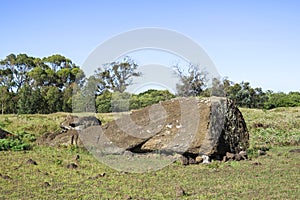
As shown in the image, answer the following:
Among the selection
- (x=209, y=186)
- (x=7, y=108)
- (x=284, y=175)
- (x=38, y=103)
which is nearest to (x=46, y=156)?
(x=209, y=186)

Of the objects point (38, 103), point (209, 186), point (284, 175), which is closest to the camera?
point (209, 186)

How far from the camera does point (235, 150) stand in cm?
1617

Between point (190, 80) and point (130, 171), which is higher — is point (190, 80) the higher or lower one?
the higher one

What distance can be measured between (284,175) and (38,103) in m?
55.3

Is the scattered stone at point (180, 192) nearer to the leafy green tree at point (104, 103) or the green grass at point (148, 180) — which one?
the green grass at point (148, 180)

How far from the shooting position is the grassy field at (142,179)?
9.39 meters

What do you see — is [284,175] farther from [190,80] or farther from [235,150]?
[190,80]

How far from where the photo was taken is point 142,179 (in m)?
11.2


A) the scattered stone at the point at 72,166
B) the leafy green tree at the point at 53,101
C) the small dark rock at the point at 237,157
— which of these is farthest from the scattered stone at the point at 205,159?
the leafy green tree at the point at 53,101

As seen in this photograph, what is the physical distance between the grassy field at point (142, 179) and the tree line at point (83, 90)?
2961cm

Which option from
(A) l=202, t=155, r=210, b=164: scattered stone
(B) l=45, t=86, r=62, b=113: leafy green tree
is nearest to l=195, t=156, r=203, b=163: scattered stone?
(A) l=202, t=155, r=210, b=164: scattered stone

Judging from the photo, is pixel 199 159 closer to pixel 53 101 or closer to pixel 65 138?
pixel 65 138

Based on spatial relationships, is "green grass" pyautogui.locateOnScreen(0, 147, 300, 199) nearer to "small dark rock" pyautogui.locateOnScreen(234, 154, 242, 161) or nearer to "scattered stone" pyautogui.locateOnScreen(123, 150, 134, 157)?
"small dark rock" pyautogui.locateOnScreen(234, 154, 242, 161)

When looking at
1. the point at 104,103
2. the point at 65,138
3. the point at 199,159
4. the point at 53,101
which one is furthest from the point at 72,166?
the point at 53,101
